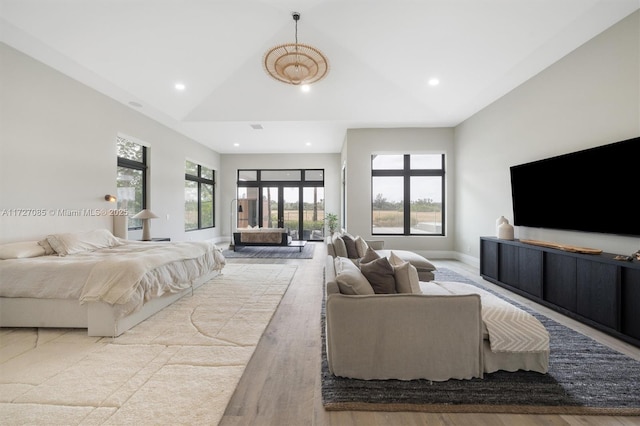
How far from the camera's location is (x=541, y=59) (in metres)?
3.78

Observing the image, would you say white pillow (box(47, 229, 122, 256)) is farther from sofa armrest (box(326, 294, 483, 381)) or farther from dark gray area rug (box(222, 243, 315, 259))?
sofa armrest (box(326, 294, 483, 381))

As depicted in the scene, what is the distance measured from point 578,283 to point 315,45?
497 cm

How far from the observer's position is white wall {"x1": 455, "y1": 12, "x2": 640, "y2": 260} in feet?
9.65

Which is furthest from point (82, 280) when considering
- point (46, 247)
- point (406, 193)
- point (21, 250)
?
point (406, 193)

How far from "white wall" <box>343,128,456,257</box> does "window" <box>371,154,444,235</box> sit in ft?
0.81

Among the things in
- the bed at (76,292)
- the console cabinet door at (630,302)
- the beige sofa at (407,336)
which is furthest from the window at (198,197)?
the console cabinet door at (630,302)

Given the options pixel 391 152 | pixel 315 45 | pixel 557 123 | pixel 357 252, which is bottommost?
pixel 357 252

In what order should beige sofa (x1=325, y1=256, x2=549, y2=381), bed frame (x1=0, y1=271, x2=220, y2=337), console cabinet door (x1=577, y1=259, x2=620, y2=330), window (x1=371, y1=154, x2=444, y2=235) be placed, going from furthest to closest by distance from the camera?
1. window (x1=371, y1=154, x2=444, y2=235)
2. bed frame (x1=0, y1=271, x2=220, y2=337)
3. console cabinet door (x1=577, y1=259, x2=620, y2=330)
4. beige sofa (x1=325, y1=256, x2=549, y2=381)

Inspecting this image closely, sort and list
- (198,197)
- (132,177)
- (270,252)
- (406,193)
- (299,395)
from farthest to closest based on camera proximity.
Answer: (198,197), (270,252), (406,193), (132,177), (299,395)

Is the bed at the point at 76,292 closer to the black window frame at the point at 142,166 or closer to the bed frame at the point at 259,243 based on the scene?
the black window frame at the point at 142,166

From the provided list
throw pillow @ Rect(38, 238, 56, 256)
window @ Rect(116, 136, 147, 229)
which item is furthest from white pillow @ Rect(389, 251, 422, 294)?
window @ Rect(116, 136, 147, 229)

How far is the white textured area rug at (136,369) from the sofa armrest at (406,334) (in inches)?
35.9

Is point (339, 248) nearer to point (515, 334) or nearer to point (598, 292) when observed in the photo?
point (515, 334)

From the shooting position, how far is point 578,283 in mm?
3000
